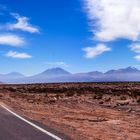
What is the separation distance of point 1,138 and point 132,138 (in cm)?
428

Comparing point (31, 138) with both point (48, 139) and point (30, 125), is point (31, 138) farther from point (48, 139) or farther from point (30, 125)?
point (30, 125)

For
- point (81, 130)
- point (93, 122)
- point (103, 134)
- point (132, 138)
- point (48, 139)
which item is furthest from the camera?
point (93, 122)

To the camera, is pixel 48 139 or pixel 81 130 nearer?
pixel 48 139

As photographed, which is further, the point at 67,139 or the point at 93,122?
the point at 93,122

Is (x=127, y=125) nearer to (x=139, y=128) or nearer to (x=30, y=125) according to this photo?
(x=139, y=128)

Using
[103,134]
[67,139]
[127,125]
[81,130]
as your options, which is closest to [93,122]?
[127,125]

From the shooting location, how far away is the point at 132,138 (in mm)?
12812

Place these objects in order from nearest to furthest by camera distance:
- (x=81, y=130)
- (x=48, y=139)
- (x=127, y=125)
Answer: (x=48, y=139) < (x=81, y=130) < (x=127, y=125)

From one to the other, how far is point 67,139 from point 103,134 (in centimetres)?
219

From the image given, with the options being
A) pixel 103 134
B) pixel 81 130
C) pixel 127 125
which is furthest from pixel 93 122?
pixel 103 134

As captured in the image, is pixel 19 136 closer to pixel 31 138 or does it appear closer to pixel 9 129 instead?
pixel 31 138

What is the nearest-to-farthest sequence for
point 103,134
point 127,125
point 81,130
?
point 103,134 → point 81,130 → point 127,125

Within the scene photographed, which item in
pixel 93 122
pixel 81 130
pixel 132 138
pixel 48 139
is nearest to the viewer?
pixel 48 139

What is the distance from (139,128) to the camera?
51.4 feet
